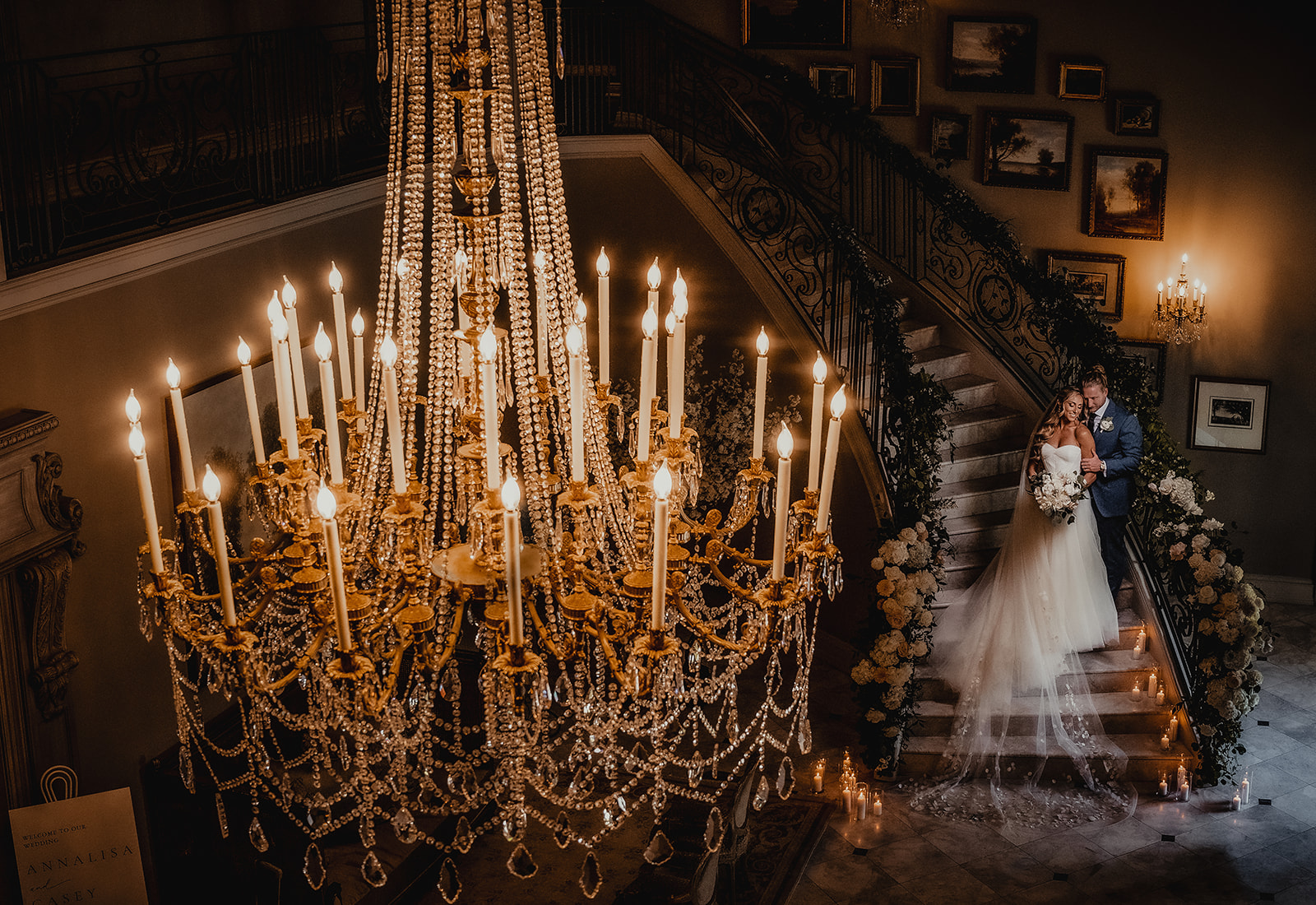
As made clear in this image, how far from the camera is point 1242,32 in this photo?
30.0ft

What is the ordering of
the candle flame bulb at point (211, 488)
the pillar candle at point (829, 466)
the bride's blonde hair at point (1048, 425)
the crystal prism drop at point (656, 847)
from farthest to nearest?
1. the bride's blonde hair at point (1048, 425)
2. the crystal prism drop at point (656, 847)
3. the pillar candle at point (829, 466)
4. the candle flame bulb at point (211, 488)

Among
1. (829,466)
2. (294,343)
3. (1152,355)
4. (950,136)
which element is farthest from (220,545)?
(1152,355)

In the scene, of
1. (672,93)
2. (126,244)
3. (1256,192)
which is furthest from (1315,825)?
(126,244)

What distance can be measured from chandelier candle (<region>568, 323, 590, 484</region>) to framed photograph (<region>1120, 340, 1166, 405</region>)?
784 cm

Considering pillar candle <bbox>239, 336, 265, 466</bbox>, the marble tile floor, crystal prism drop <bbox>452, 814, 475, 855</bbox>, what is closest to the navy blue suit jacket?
the marble tile floor

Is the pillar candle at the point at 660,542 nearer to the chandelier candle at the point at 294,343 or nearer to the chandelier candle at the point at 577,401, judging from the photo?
the chandelier candle at the point at 577,401

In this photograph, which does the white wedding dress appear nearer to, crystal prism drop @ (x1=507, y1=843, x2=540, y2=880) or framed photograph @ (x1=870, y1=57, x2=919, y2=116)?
framed photograph @ (x1=870, y1=57, x2=919, y2=116)

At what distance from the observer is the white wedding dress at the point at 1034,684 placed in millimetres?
7609

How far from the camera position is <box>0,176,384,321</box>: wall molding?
524 cm

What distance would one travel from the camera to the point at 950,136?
396 inches

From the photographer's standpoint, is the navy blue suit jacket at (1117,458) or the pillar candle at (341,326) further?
the navy blue suit jacket at (1117,458)

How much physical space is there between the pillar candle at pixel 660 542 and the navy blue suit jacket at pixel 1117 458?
19.0 ft

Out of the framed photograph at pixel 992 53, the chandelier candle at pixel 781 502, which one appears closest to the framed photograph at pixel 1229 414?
the framed photograph at pixel 992 53

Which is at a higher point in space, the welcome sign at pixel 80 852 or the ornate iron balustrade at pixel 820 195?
the ornate iron balustrade at pixel 820 195
